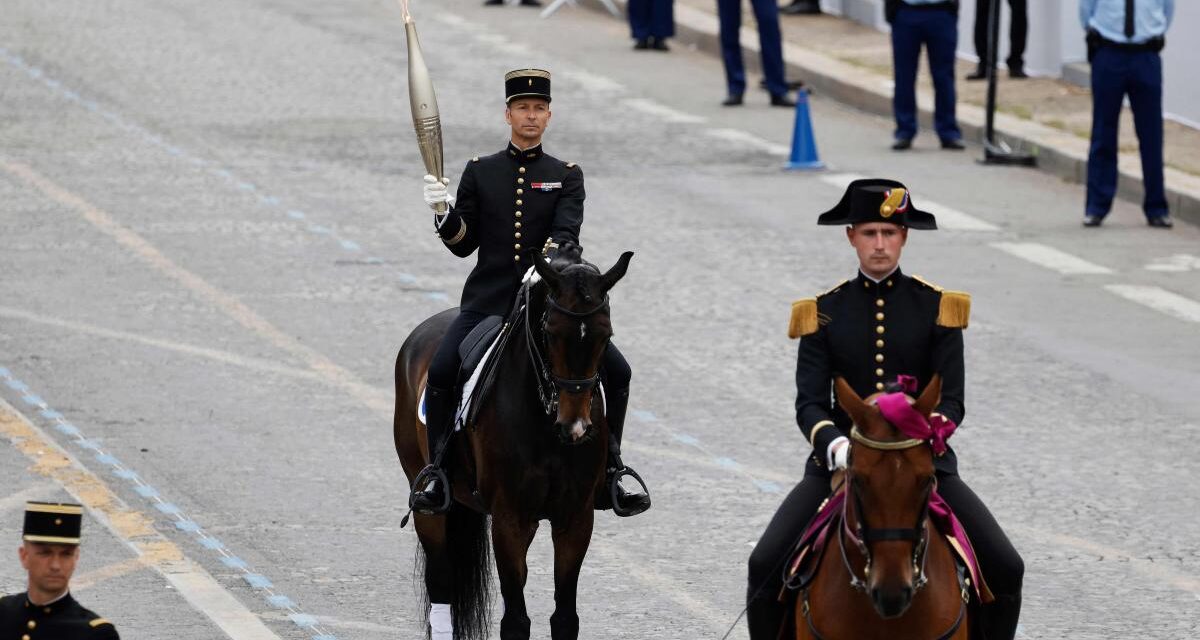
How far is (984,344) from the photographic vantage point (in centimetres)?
1617

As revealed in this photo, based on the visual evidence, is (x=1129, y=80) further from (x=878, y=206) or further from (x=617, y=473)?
(x=878, y=206)

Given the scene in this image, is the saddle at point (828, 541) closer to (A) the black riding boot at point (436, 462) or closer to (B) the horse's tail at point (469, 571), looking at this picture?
(A) the black riding boot at point (436, 462)

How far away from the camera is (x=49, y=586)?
7.04m

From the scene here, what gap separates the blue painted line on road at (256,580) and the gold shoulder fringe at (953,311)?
4.33m

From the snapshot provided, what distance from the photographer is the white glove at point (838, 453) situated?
7441mm

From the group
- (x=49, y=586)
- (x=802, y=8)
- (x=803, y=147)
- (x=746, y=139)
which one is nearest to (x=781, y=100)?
(x=746, y=139)

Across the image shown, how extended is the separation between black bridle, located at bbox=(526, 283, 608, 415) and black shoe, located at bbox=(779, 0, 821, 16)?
871 inches

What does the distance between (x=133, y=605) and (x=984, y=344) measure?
7158 mm

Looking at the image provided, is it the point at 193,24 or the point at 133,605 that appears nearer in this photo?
the point at 133,605

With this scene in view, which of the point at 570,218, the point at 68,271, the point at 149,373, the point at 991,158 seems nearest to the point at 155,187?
the point at 68,271

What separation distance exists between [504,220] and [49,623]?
12.4ft

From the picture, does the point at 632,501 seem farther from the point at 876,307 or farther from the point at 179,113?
the point at 179,113

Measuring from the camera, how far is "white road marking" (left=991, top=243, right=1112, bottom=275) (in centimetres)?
1852

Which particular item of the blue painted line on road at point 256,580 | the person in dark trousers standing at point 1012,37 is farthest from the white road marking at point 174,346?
the person in dark trousers standing at point 1012,37
